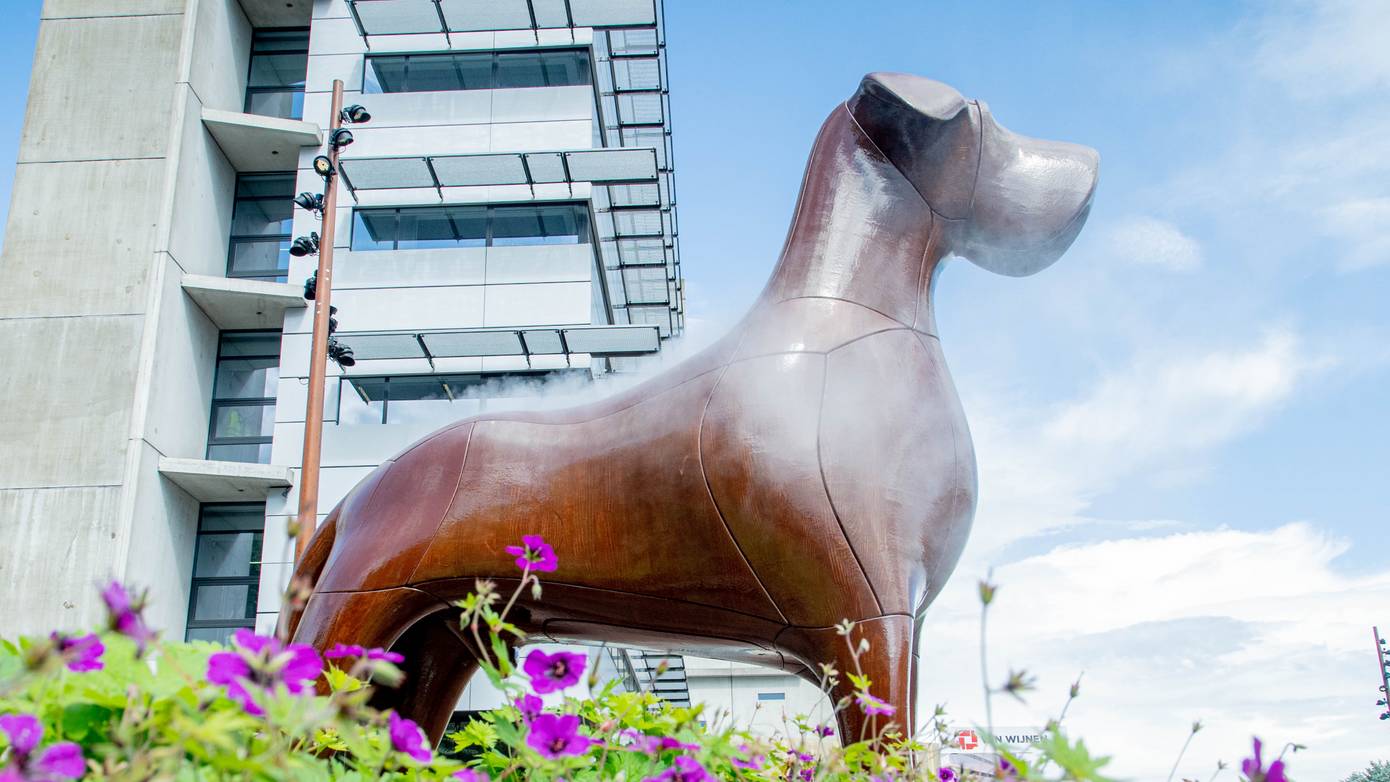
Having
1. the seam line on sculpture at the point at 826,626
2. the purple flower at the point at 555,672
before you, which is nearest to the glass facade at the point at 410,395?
the seam line on sculpture at the point at 826,626

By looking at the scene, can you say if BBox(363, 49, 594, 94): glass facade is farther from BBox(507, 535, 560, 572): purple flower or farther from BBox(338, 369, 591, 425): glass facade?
BBox(507, 535, 560, 572): purple flower

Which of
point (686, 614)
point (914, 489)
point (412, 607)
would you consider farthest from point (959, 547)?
point (412, 607)

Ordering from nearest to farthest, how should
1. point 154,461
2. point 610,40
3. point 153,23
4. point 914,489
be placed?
1. point 914,489
2. point 154,461
3. point 153,23
4. point 610,40

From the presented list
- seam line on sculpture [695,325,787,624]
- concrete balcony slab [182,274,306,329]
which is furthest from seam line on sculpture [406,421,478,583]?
concrete balcony slab [182,274,306,329]

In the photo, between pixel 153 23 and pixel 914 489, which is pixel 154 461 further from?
pixel 914 489

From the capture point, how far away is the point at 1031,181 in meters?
Answer: 3.49

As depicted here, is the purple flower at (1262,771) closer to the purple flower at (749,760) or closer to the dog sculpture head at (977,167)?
the purple flower at (749,760)

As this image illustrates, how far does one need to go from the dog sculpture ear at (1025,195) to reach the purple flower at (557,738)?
2513mm

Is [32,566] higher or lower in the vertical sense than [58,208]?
lower

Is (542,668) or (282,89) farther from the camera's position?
(282,89)

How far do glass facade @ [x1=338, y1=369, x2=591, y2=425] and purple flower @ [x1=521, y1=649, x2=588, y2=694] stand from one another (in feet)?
54.8

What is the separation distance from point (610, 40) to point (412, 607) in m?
18.6

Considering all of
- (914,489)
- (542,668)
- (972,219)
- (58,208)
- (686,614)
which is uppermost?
(58,208)

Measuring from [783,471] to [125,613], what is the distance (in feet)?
6.79
